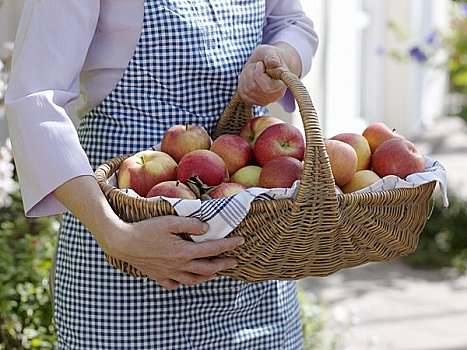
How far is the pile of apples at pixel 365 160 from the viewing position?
1708mm

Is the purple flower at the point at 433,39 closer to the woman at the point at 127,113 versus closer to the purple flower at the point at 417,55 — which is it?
the purple flower at the point at 417,55

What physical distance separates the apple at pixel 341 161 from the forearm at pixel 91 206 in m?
0.39

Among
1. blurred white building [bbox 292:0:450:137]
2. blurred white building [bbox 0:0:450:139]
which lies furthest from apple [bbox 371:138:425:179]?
blurred white building [bbox 292:0:450:137]

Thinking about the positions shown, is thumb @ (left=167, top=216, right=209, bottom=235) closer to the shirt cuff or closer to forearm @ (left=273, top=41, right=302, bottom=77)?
the shirt cuff

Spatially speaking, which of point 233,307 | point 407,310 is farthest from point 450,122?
point 233,307

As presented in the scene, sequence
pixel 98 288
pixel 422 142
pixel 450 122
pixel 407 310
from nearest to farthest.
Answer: pixel 98 288
pixel 407 310
pixel 422 142
pixel 450 122

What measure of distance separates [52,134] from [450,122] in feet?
30.4

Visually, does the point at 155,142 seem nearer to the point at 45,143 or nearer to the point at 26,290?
the point at 45,143

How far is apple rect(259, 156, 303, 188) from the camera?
5.40 ft

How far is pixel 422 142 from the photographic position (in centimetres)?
901

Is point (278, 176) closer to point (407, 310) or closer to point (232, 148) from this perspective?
point (232, 148)

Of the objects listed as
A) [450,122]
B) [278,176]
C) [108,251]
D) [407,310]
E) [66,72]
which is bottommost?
[450,122]

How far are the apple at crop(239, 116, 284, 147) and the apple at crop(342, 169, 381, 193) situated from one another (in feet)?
0.70

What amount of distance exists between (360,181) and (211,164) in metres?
0.27
